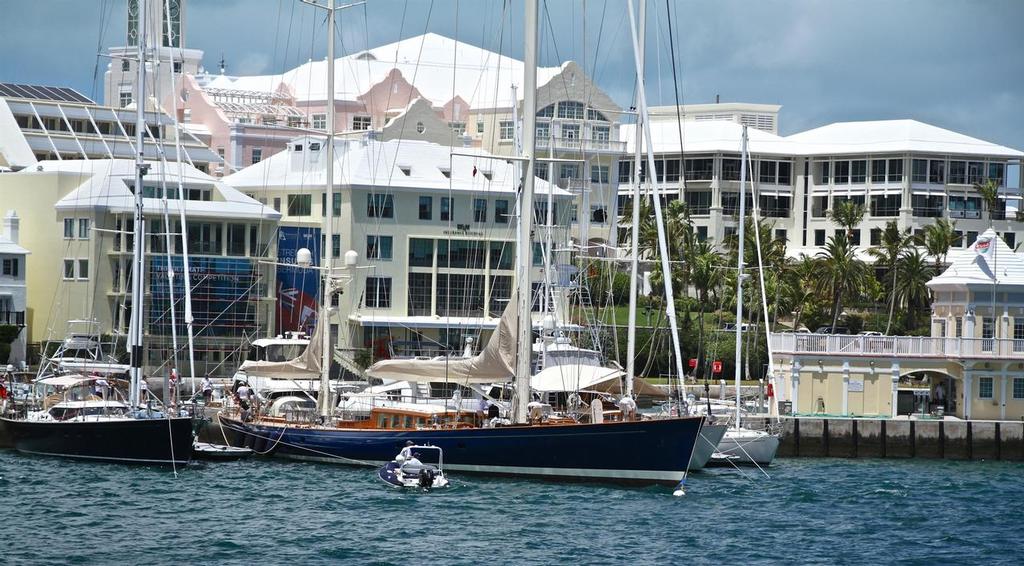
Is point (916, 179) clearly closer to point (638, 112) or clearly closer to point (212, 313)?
point (212, 313)

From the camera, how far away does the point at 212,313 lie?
8569 centimetres

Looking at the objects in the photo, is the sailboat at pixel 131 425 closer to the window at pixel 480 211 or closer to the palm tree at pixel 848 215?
the window at pixel 480 211

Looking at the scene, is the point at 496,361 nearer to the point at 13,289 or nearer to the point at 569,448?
the point at 569,448

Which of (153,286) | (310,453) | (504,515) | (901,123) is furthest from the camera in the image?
(901,123)

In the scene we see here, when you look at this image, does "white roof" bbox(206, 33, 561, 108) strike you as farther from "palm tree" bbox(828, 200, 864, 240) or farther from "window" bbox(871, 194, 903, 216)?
"window" bbox(871, 194, 903, 216)

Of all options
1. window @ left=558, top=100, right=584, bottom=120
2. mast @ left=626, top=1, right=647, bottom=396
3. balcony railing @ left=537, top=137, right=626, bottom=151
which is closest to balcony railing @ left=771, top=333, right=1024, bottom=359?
mast @ left=626, top=1, right=647, bottom=396

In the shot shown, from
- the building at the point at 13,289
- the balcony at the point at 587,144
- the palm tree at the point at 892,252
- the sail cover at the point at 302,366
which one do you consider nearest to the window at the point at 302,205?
the building at the point at 13,289

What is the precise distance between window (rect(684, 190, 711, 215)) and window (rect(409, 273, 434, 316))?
3241 centimetres

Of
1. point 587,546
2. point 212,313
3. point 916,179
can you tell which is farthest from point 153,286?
point 916,179

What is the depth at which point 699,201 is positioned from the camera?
4759 inches

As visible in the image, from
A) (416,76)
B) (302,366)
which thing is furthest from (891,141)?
(302,366)

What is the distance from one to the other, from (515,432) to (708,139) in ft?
234

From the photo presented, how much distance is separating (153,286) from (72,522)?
3813cm

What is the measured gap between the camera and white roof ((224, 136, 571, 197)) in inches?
3652
